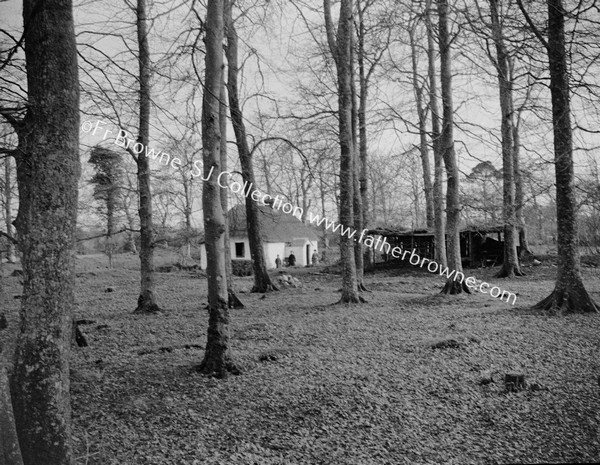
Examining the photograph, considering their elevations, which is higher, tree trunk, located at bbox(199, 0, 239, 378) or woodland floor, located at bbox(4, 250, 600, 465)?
tree trunk, located at bbox(199, 0, 239, 378)

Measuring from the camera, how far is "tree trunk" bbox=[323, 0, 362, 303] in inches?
514

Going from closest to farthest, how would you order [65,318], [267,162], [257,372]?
[65,318] < [257,372] < [267,162]

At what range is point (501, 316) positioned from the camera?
1073 cm

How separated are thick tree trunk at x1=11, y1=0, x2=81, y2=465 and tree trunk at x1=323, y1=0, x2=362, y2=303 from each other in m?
10.0

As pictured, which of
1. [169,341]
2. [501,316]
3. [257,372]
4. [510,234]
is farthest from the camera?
[510,234]

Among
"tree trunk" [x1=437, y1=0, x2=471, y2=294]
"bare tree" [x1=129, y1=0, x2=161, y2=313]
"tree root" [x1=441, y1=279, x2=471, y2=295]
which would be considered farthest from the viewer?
"tree root" [x1=441, y1=279, x2=471, y2=295]

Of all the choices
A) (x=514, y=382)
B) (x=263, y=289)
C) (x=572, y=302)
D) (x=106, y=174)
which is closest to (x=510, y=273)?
(x=572, y=302)

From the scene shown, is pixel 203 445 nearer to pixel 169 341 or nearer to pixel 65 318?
pixel 65 318

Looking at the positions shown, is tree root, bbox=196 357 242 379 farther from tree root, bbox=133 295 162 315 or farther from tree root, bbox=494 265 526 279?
tree root, bbox=494 265 526 279

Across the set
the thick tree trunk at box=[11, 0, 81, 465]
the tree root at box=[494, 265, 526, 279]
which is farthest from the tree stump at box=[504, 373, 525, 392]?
the tree root at box=[494, 265, 526, 279]

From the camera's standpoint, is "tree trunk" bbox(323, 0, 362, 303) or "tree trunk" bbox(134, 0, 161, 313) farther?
"tree trunk" bbox(323, 0, 362, 303)

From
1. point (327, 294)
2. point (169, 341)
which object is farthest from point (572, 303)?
point (169, 341)

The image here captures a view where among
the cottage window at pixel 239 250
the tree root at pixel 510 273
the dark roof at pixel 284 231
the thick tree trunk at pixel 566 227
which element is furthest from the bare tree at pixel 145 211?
the cottage window at pixel 239 250

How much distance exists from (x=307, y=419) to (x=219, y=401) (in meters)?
1.09
